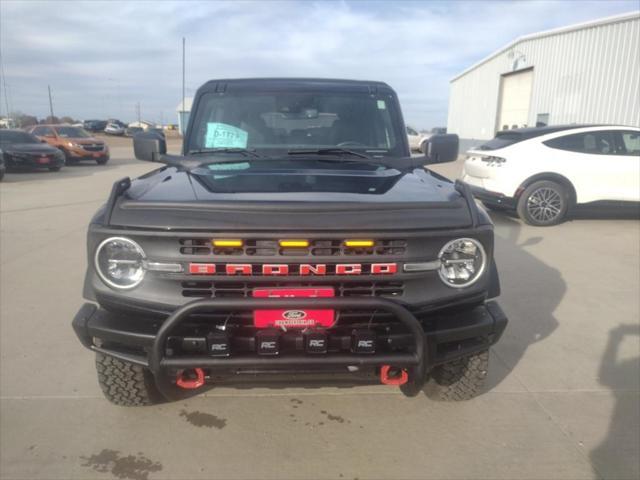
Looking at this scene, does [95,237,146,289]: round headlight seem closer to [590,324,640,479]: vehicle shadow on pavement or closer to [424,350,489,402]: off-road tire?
[424,350,489,402]: off-road tire

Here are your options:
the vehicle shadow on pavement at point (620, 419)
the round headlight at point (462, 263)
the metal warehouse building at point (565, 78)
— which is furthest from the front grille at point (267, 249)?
the metal warehouse building at point (565, 78)

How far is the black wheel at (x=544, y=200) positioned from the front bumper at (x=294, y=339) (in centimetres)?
645

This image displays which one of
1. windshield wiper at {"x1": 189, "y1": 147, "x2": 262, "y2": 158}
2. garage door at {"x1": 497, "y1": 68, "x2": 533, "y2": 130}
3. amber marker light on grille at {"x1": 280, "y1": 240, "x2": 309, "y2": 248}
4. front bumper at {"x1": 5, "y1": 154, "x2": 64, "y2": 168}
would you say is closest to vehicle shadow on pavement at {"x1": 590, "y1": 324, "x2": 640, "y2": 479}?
amber marker light on grille at {"x1": 280, "y1": 240, "x2": 309, "y2": 248}

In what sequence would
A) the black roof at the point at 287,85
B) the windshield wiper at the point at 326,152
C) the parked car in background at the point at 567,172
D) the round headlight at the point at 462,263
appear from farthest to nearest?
the parked car in background at the point at 567,172
the black roof at the point at 287,85
the windshield wiper at the point at 326,152
the round headlight at the point at 462,263

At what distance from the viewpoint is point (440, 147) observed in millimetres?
3830

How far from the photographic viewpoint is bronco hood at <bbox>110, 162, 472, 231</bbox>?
7.27ft

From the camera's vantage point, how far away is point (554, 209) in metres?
8.37

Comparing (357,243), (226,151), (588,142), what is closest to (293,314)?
(357,243)

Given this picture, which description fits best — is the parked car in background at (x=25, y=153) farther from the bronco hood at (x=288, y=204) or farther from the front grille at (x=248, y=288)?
the front grille at (x=248, y=288)

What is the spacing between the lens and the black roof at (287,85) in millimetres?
3965

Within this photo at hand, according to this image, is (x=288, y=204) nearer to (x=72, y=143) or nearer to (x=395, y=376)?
(x=395, y=376)

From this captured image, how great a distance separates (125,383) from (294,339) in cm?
122

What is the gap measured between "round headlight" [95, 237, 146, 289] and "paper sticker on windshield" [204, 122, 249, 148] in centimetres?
156

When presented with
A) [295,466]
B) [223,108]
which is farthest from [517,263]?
[295,466]
